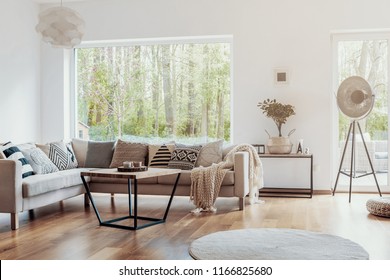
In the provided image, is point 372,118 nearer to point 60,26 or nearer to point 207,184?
point 207,184

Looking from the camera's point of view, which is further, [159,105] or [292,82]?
[159,105]

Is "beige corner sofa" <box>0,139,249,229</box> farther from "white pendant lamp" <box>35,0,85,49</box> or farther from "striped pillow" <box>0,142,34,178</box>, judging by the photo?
"white pendant lamp" <box>35,0,85,49</box>

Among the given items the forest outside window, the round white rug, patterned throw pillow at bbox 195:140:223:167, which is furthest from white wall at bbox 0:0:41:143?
the round white rug

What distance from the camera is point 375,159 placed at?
272 inches

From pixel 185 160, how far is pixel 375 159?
2873 millimetres

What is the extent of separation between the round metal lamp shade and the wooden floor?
114 centimetres

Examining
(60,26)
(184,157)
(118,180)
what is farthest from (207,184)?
(60,26)

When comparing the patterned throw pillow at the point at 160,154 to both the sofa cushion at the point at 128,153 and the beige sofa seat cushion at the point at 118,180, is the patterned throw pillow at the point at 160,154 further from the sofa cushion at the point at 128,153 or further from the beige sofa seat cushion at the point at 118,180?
the beige sofa seat cushion at the point at 118,180

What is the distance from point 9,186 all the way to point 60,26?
1624 mm

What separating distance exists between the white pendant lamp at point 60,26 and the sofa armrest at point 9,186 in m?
1.29

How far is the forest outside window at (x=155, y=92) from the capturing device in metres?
7.35

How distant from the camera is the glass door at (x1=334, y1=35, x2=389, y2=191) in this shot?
688 centimetres

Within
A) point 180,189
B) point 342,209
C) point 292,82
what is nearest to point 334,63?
point 292,82
